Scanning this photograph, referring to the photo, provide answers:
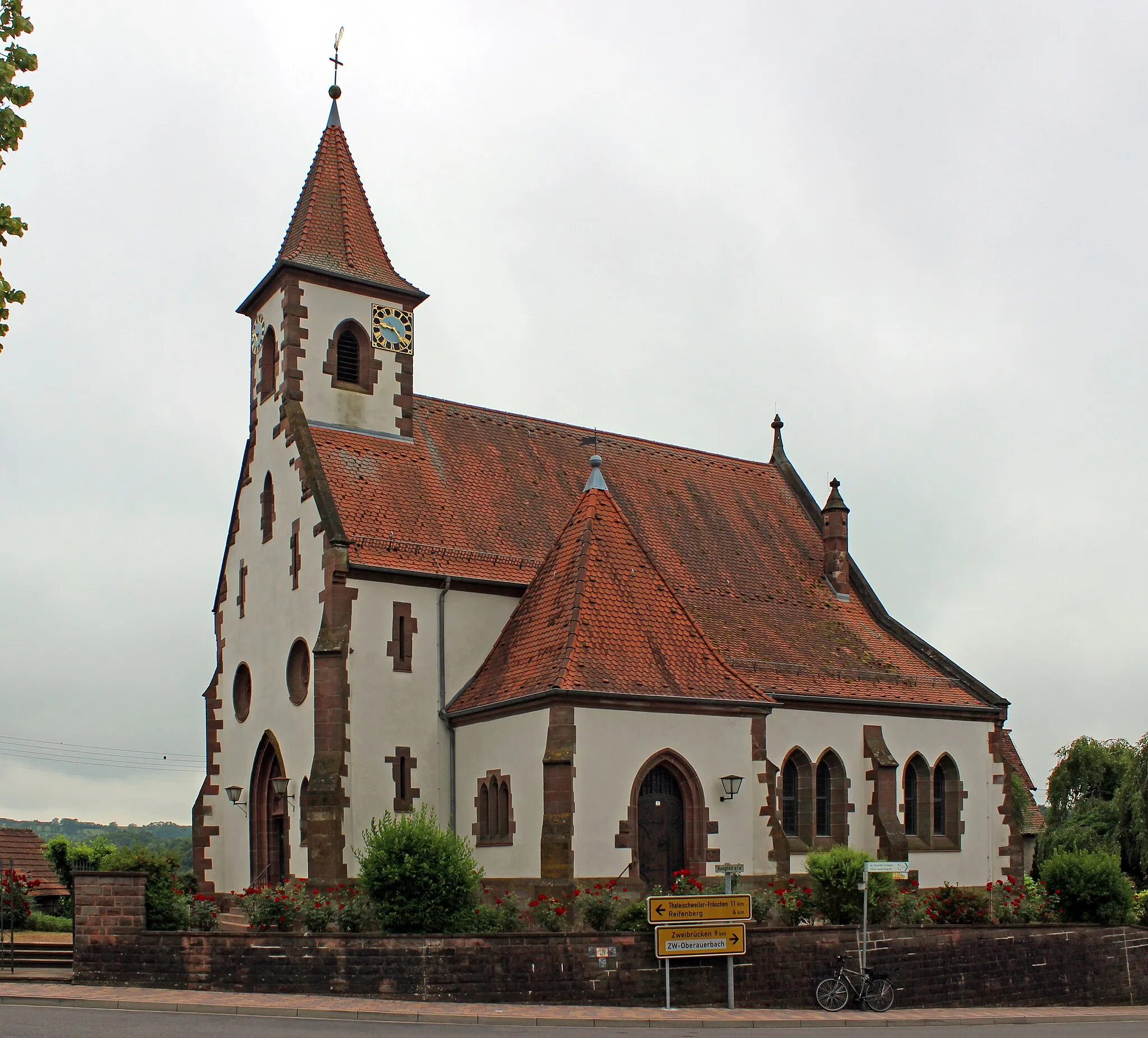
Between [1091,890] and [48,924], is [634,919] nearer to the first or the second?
[1091,890]

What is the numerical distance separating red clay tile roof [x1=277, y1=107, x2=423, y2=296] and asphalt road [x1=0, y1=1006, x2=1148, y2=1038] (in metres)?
18.3

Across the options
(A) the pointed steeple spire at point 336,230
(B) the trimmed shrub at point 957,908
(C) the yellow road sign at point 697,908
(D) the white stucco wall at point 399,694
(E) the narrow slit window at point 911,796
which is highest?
(A) the pointed steeple spire at point 336,230

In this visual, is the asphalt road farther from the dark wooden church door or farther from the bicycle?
the dark wooden church door

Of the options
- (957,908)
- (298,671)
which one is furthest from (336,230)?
(957,908)

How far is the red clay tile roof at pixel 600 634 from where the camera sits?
24359 millimetres

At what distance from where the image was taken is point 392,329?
103 ft

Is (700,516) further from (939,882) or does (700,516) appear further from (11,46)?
(11,46)

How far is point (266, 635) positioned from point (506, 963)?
1374 cm

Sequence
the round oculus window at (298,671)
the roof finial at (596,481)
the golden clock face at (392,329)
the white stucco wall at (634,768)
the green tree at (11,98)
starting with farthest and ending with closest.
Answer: the golden clock face at (392,329), the roof finial at (596,481), the round oculus window at (298,671), the white stucco wall at (634,768), the green tree at (11,98)

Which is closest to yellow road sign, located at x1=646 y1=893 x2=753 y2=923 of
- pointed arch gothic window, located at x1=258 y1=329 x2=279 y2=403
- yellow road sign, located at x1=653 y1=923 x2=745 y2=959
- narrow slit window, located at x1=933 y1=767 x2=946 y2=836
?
yellow road sign, located at x1=653 y1=923 x2=745 y2=959

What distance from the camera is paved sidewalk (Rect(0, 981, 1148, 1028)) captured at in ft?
55.7

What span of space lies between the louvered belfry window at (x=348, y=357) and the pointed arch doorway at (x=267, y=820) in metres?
8.60

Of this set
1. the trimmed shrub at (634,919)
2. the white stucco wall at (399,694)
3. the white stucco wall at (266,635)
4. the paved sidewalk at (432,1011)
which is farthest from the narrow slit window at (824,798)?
the white stucco wall at (266,635)

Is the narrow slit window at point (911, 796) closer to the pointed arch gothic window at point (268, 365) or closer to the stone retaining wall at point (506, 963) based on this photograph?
the stone retaining wall at point (506, 963)
